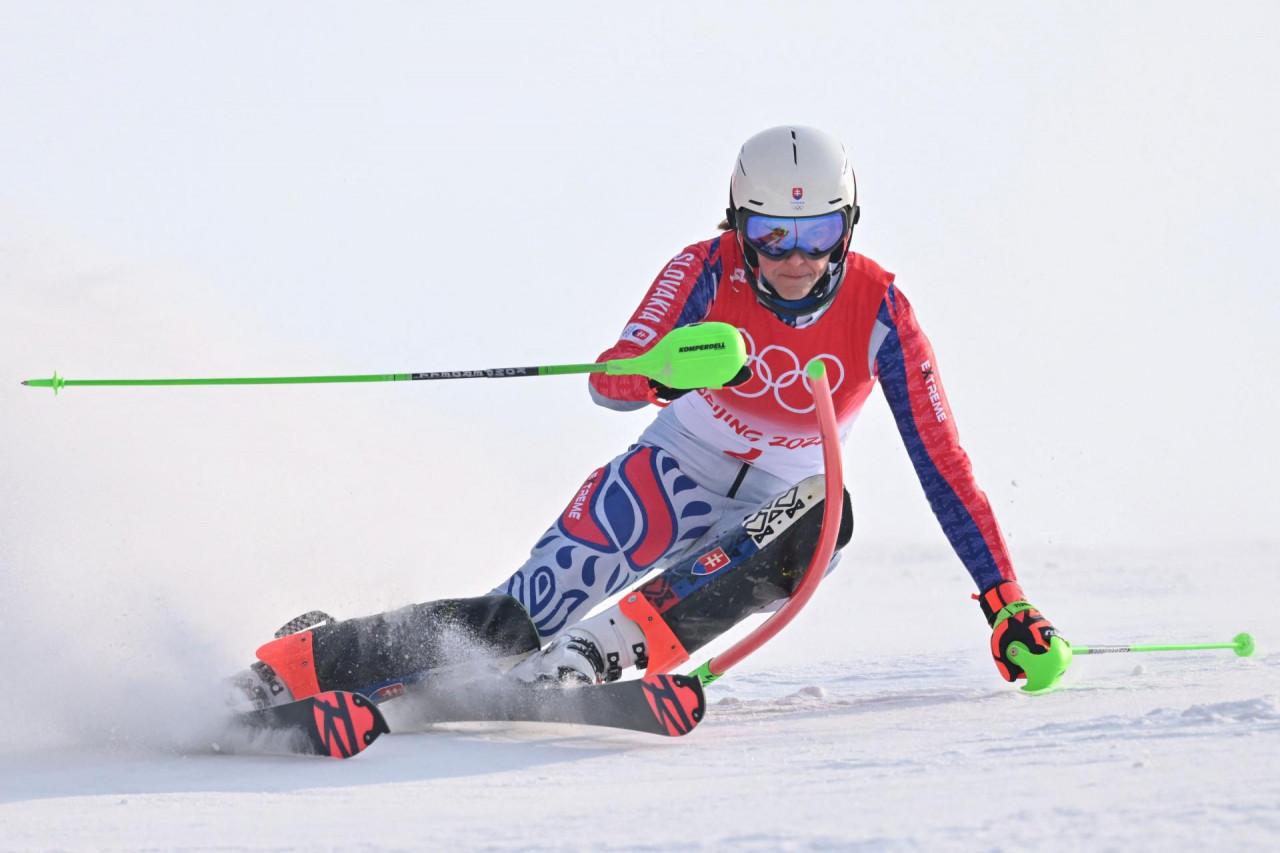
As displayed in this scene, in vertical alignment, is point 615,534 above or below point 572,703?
above

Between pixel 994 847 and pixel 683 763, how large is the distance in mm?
1083

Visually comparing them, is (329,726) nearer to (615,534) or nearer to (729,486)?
(615,534)

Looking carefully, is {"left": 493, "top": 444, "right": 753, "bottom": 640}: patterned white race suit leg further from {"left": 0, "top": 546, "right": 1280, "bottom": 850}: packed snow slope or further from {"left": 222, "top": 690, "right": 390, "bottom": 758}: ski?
{"left": 222, "top": 690, "right": 390, "bottom": 758}: ski

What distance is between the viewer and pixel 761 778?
2820 millimetres

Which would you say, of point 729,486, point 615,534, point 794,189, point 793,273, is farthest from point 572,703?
point 794,189

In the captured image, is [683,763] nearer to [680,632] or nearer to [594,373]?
[680,632]

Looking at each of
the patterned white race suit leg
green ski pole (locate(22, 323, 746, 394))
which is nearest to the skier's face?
green ski pole (locate(22, 323, 746, 394))

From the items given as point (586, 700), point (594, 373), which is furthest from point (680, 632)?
point (594, 373)

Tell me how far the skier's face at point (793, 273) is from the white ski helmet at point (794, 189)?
2cm

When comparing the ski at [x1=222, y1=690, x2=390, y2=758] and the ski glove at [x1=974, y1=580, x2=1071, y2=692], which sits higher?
the ski at [x1=222, y1=690, x2=390, y2=758]

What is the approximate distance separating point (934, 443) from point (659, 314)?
85cm

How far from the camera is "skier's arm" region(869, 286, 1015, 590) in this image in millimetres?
4082

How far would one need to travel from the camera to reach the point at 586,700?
353 cm

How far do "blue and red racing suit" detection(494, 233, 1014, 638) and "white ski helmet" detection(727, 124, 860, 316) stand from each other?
0.08 m
